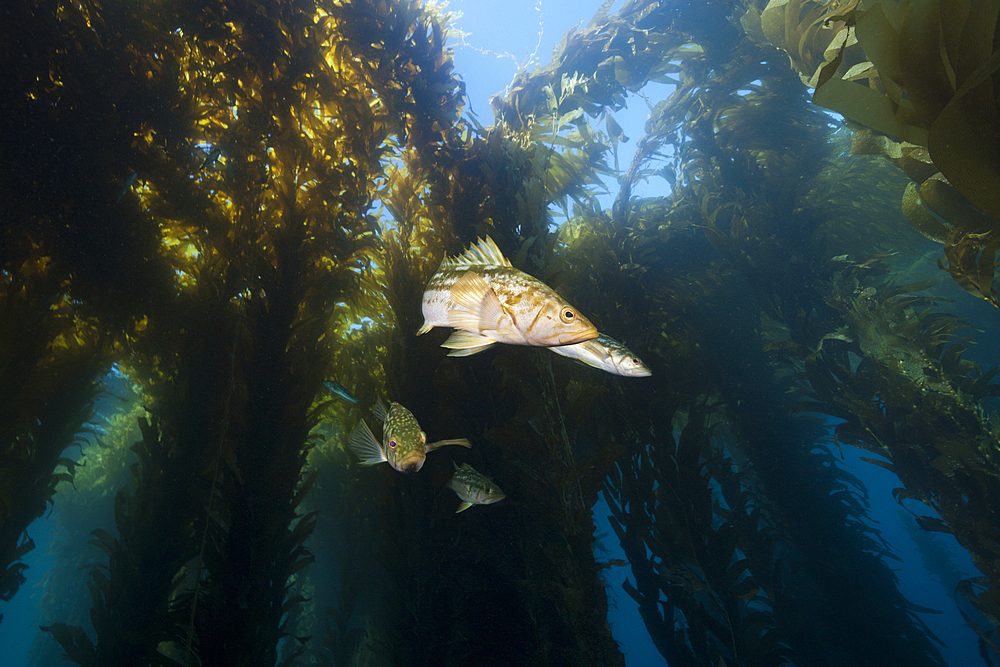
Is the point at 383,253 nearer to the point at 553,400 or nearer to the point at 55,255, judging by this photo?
the point at 553,400

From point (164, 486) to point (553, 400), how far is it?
138 inches

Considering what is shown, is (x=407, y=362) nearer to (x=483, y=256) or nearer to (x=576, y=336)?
(x=483, y=256)

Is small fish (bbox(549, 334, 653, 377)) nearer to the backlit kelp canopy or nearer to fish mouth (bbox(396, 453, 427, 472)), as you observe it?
fish mouth (bbox(396, 453, 427, 472))

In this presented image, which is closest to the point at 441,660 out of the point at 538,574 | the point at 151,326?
the point at 538,574

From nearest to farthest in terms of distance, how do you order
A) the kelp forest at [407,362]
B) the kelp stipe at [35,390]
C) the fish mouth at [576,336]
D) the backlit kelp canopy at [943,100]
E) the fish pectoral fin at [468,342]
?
1. the fish mouth at [576,336]
2. the fish pectoral fin at [468,342]
3. the backlit kelp canopy at [943,100]
4. the kelp forest at [407,362]
5. the kelp stipe at [35,390]

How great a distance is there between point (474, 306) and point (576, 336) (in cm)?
33

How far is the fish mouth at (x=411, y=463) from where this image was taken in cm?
179

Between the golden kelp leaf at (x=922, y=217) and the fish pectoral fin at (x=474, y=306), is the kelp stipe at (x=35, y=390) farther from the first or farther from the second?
the golden kelp leaf at (x=922, y=217)

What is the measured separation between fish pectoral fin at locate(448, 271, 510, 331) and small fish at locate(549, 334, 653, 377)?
52cm

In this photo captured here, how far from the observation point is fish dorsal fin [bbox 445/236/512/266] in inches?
49.7

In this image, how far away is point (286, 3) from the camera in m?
3.42

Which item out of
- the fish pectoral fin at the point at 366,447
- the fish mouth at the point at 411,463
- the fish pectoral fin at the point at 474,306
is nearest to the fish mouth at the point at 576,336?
the fish pectoral fin at the point at 474,306

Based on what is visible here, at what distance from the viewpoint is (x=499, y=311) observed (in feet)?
3.31

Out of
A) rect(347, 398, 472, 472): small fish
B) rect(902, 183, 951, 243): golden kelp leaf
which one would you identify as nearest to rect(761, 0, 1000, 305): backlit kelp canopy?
rect(902, 183, 951, 243): golden kelp leaf
